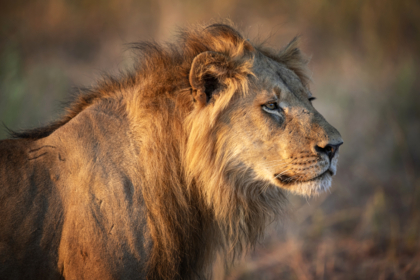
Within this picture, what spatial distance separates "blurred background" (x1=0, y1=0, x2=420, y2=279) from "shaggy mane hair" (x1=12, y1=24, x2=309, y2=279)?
2.53m

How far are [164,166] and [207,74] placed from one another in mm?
677

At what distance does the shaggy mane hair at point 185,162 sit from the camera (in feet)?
7.07

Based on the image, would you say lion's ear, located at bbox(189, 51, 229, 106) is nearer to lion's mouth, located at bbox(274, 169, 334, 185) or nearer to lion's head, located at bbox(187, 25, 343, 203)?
lion's head, located at bbox(187, 25, 343, 203)

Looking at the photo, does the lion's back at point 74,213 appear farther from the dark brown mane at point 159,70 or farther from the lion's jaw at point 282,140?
the lion's jaw at point 282,140

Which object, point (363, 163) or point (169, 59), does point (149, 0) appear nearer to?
point (363, 163)

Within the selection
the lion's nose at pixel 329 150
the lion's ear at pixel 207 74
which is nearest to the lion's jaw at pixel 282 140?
the lion's nose at pixel 329 150

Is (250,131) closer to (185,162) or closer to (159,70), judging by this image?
(185,162)

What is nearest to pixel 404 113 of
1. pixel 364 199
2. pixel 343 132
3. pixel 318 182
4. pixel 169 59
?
pixel 343 132

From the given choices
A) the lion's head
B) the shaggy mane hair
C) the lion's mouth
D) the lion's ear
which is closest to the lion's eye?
the lion's head

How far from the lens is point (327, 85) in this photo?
8164 millimetres

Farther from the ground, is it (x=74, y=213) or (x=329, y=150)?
(x=329, y=150)

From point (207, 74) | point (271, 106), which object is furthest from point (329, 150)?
point (207, 74)

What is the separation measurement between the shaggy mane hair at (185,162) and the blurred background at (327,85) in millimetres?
2527

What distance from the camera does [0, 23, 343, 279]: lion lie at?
2.04 metres
